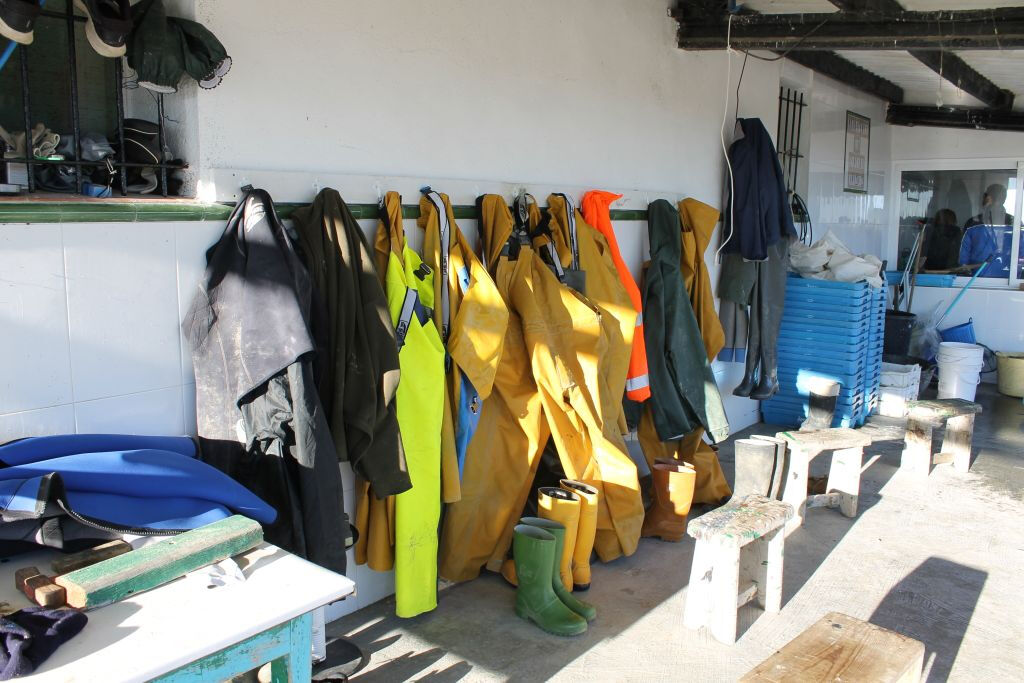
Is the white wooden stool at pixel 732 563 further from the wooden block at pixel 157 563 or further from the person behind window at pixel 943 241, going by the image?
the person behind window at pixel 943 241

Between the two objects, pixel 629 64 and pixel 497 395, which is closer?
pixel 497 395

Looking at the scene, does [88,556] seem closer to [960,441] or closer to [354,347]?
[354,347]

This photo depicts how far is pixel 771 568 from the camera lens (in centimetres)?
329

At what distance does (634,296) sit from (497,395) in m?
0.96

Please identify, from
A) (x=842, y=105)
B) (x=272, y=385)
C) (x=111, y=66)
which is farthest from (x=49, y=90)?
(x=842, y=105)

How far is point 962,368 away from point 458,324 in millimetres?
5245

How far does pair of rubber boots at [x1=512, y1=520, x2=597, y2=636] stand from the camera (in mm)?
3057

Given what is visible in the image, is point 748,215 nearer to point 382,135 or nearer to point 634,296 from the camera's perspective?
point 634,296

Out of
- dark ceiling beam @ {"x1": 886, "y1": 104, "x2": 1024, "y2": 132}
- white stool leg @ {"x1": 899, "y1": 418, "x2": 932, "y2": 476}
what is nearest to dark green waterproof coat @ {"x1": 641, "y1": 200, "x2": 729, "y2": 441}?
white stool leg @ {"x1": 899, "y1": 418, "x2": 932, "y2": 476}

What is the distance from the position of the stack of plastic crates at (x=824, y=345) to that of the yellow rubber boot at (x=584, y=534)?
2721mm

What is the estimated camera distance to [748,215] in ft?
16.9

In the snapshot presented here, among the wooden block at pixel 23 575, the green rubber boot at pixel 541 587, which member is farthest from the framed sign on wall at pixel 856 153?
the wooden block at pixel 23 575

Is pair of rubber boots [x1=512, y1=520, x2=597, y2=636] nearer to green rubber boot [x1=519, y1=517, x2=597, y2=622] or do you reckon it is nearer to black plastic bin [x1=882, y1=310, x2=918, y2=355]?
green rubber boot [x1=519, y1=517, x2=597, y2=622]

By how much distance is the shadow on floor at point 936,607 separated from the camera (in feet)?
10.1
